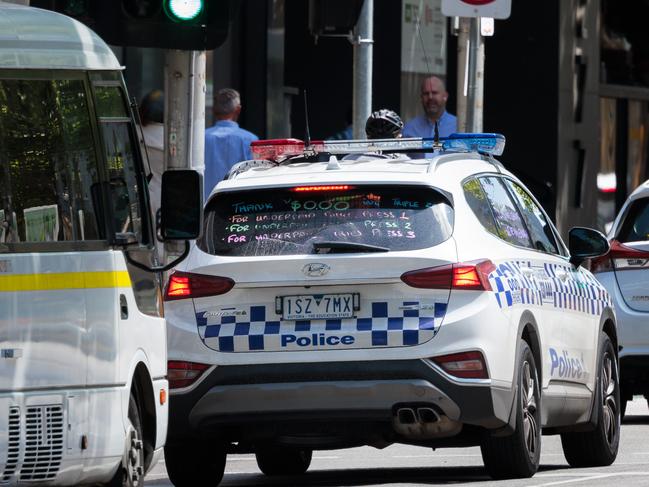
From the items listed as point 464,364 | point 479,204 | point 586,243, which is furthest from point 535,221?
point 464,364

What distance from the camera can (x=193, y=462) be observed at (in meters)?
11.0

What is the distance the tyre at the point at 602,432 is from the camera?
40.1ft

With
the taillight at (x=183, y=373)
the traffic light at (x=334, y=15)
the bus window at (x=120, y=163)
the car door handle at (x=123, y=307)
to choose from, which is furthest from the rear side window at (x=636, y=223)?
the car door handle at (x=123, y=307)

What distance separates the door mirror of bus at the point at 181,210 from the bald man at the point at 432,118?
8.49 metres

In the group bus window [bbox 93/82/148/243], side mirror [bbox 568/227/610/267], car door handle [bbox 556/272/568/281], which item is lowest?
car door handle [bbox 556/272/568/281]

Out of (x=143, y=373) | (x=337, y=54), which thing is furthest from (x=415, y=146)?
(x=337, y=54)

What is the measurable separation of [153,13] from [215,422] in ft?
8.22

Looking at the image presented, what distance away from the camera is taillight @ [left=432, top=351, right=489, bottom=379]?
10109mm

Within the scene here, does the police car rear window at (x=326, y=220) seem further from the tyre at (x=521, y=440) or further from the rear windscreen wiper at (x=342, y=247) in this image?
the tyre at (x=521, y=440)

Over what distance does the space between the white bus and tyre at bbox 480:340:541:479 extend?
7.74ft

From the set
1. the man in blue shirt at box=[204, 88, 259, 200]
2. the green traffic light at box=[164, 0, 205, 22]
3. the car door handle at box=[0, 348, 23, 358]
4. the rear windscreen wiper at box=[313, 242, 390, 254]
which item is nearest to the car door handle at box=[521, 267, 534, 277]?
the rear windscreen wiper at box=[313, 242, 390, 254]

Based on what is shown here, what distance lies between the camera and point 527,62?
2644 cm

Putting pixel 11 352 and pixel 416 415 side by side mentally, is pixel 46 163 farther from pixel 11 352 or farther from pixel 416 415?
pixel 416 415

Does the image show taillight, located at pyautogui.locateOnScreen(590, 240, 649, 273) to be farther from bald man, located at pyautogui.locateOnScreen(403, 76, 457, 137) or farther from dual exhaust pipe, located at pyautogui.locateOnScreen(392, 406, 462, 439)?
dual exhaust pipe, located at pyautogui.locateOnScreen(392, 406, 462, 439)
